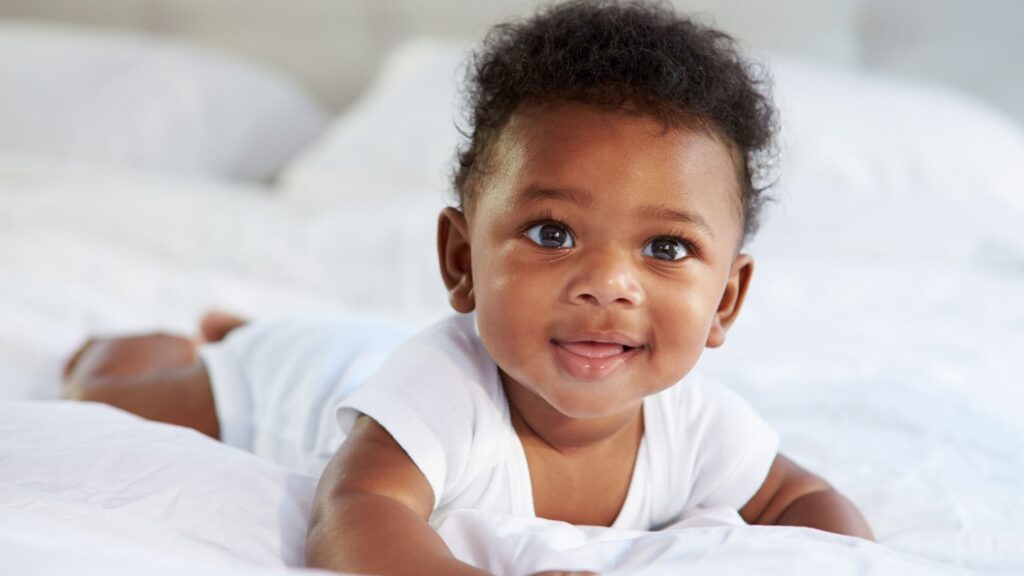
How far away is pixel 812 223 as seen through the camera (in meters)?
1.83

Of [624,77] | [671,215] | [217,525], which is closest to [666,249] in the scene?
[671,215]

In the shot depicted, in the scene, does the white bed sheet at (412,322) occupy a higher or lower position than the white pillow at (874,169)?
lower

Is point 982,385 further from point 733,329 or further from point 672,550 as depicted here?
point 672,550

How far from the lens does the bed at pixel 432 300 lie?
0.74 meters

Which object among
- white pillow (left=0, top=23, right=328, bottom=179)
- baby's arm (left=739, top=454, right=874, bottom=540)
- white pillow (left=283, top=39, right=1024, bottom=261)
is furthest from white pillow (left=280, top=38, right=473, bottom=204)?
baby's arm (left=739, top=454, right=874, bottom=540)

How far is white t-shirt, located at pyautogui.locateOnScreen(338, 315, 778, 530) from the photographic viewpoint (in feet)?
2.75

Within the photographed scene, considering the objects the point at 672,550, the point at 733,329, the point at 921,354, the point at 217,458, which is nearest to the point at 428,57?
the point at 733,329

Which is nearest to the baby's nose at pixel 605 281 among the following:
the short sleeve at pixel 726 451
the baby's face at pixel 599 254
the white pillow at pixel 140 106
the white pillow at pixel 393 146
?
the baby's face at pixel 599 254

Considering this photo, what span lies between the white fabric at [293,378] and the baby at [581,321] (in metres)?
0.03

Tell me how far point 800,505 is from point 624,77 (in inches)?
16.1

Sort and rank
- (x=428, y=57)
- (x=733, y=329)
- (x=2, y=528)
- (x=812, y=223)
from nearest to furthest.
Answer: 1. (x=2, y=528)
2. (x=733, y=329)
3. (x=812, y=223)
4. (x=428, y=57)

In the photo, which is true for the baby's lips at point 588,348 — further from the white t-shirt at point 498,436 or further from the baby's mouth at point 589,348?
the white t-shirt at point 498,436

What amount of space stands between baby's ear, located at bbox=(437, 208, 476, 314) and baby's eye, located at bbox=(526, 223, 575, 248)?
0.12 metres

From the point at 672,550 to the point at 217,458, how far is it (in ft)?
1.25
